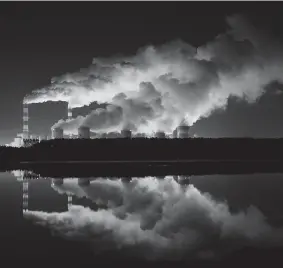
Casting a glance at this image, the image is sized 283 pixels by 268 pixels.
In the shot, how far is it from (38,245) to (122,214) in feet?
17.5

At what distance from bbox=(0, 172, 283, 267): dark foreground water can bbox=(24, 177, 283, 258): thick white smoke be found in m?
0.02

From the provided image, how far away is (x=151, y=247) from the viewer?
441 inches

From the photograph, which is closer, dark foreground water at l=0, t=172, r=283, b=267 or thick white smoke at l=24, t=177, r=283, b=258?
dark foreground water at l=0, t=172, r=283, b=267

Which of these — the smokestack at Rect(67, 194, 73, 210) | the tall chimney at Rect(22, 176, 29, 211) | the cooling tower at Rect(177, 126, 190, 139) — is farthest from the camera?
the cooling tower at Rect(177, 126, 190, 139)

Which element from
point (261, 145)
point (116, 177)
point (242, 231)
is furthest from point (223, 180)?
point (261, 145)

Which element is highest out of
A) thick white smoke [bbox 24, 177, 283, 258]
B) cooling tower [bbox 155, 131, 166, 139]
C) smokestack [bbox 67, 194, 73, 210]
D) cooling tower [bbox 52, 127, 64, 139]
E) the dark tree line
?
cooling tower [bbox 52, 127, 64, 139]

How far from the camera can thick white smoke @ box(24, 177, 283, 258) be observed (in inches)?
444

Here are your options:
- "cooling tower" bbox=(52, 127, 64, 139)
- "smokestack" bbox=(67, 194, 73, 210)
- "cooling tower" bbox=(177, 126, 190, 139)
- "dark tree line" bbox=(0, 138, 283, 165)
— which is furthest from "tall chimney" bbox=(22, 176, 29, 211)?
"cooling tower" bbox=(52, 127, 64, 139)

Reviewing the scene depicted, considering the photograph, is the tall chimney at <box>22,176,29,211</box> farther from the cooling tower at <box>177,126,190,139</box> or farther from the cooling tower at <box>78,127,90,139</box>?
the cooling tower at <box>177,126,190,139</box>

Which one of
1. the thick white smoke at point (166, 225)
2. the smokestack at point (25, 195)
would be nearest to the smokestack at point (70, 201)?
the thick white smoke at point (166, 225)

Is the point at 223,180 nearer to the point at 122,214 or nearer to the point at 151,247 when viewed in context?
the point at 122,214

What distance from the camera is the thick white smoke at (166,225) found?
11.3 meters

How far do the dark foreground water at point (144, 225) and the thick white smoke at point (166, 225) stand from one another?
22 mm

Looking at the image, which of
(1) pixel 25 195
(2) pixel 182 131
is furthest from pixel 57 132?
(1) pixel 25 195
